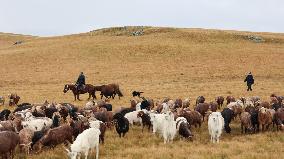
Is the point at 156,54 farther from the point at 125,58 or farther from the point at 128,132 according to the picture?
the point at 128,132

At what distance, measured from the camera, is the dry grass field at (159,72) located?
17.3 m

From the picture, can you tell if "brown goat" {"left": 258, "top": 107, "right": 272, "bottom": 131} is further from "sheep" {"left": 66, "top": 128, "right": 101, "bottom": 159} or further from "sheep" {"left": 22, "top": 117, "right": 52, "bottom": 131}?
"sheep" {"left": 22, "top": 117, "right": 52, "bottom": 131}

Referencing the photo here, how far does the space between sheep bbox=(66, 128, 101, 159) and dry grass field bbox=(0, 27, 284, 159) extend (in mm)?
918

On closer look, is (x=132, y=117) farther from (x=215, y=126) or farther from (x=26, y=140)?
(x=26, y=140)

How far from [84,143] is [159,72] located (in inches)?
1575

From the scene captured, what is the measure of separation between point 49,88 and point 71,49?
3051 cm

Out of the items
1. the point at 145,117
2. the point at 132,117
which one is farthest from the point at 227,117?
the point at 132,117

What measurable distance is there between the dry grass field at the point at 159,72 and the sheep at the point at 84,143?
0.92 meters

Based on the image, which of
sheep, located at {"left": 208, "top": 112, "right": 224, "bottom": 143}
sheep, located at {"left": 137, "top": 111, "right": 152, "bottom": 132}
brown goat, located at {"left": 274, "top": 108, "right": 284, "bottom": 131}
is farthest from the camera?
sheep, located at {"left": 137, "top": 111, "right": 152, "bottom": 132}

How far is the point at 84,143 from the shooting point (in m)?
15.0


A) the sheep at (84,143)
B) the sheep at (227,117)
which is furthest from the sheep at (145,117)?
the sheep at (84,143)

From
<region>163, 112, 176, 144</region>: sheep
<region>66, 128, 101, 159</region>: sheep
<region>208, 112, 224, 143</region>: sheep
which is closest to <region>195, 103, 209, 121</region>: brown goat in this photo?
<region>208, 112, 224, 143</region>: sheep

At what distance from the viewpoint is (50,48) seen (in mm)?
74938

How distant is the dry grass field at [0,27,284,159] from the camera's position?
683 inches
